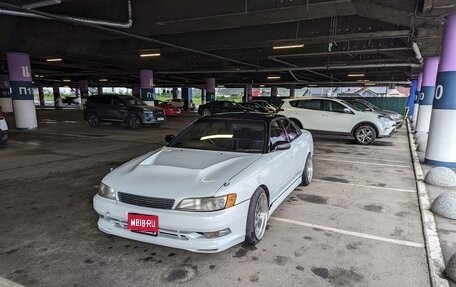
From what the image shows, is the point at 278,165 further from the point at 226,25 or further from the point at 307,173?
the point at 226,25

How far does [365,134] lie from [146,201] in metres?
10.2

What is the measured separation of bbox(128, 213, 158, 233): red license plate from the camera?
287 cm

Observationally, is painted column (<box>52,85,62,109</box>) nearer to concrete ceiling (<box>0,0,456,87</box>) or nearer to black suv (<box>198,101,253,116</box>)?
black suv (<box>198,101,253,116</box>)

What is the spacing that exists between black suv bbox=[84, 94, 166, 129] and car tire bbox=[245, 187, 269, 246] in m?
12.8

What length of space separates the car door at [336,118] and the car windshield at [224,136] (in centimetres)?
818

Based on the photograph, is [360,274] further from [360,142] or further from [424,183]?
[360,142]

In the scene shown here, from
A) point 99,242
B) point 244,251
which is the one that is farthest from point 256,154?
point 99,242

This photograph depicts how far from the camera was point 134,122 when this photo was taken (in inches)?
613

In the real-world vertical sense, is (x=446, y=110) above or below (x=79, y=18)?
below

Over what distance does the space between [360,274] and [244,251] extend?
1137 millimetres

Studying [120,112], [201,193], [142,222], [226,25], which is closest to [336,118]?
[226,25]

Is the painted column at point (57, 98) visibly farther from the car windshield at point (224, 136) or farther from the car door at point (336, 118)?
the car windshield at point (224, 136)

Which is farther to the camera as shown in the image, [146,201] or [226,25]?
[226,25]

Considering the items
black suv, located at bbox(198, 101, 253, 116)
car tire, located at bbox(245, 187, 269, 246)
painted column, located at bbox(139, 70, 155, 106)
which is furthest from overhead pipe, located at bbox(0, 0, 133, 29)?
black suv, located at bbox(198, 101, 253, 116)
